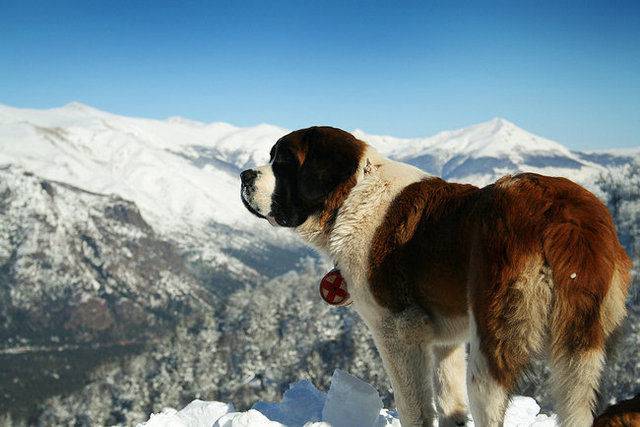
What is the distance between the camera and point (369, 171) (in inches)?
235

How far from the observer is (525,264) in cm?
394

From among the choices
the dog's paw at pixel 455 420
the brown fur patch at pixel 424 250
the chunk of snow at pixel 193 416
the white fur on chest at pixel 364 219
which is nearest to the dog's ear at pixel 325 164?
the white fur on chest at pixel 364 219

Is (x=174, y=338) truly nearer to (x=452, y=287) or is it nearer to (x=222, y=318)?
(x=222, y=318)

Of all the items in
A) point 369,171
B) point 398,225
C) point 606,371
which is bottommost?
point 606,371

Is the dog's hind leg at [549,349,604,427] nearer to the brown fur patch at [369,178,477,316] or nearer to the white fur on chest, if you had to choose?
the brown fur patch at [369,178,477,316]

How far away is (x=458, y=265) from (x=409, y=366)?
1322 mm

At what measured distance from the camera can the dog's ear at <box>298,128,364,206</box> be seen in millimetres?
5953

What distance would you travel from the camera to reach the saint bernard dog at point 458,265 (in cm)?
392

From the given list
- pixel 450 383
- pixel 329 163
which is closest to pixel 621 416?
pixel 450 383

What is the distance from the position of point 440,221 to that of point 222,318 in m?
120

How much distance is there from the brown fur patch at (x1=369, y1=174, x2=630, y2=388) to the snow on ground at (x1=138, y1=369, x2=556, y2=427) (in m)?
3.54

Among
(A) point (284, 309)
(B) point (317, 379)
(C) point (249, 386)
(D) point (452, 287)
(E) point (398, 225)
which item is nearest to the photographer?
(D) point (452, 287)

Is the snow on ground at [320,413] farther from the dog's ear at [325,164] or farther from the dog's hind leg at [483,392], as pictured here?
the dog's ear at [325,164]

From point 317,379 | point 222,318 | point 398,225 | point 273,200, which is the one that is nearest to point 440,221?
point 398,225
